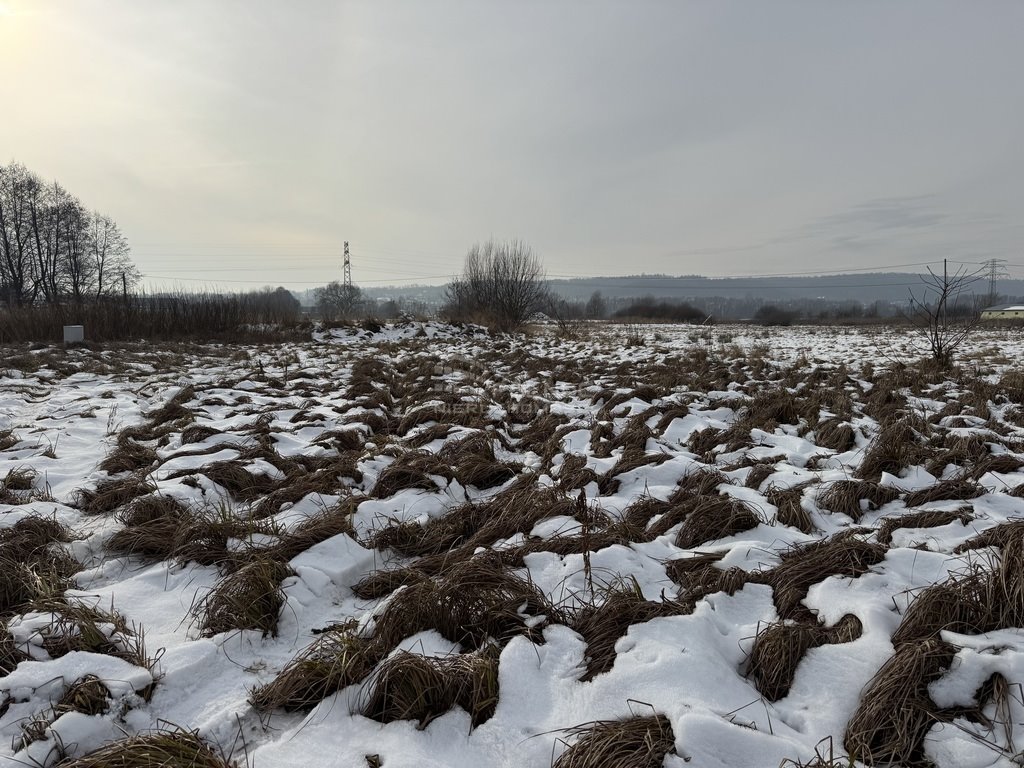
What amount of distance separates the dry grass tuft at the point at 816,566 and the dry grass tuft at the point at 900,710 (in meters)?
0.53

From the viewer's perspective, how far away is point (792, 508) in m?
2.99

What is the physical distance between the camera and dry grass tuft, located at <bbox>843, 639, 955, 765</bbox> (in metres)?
1.40

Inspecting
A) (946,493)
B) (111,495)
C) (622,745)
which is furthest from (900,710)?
(111,495)

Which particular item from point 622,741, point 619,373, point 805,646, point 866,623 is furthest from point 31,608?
point 619,373

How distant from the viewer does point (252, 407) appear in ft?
19.5

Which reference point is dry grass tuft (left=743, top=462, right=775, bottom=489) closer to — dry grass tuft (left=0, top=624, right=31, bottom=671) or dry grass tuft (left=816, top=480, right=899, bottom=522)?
dry grass tuft (left=816, top=480, right=899, bottom=522)

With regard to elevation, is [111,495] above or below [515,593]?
above

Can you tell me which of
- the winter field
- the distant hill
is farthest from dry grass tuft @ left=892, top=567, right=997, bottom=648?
the distant hill

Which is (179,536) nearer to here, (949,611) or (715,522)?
(715,522)

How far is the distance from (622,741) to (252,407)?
Answer: 227 inches

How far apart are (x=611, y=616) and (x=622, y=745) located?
2.00ft

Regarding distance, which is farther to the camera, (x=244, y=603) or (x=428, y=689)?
(x=244, y=603)

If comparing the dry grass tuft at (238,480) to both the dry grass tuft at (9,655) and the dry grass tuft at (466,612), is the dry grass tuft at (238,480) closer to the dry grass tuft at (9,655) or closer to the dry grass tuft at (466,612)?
the dry grass tuft at (9,655)

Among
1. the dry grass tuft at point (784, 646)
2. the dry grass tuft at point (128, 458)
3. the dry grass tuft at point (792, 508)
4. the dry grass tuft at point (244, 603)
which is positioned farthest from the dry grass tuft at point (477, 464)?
the dry grass tuft at point (128, 458)
